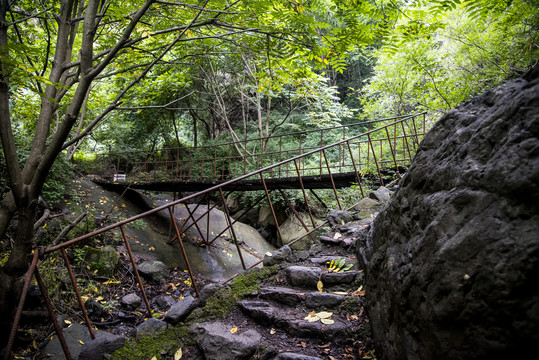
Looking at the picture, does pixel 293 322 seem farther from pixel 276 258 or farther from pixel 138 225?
pixel 138 225

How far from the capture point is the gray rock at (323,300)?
7.77 feet

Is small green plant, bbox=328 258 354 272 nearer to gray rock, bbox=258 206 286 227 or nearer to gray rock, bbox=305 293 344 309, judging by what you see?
gray rock, bbox=305 293 344 309

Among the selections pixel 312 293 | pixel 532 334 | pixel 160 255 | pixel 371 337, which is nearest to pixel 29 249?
pixel 312 293

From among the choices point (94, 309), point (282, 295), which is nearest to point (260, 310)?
point (282, 295)

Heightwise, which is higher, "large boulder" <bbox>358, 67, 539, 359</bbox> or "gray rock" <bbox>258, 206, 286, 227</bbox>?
"large boulder" <bbox>358, 67, 539, 359</bbox>

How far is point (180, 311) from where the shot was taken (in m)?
2.70

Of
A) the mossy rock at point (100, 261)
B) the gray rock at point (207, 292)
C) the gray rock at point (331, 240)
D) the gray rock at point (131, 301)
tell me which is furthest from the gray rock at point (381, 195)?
the mossy rock at point (100, 261)

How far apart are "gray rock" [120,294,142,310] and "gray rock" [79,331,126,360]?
7.92 feet

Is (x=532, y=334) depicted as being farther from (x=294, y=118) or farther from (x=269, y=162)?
(x=294, y=118)

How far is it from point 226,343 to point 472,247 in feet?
5.93

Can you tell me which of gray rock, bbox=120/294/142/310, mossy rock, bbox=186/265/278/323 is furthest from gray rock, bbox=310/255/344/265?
gray rock, bbox=120/294/142/310

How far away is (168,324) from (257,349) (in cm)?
101

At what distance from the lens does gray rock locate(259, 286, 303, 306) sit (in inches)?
100

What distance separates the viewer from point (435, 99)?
7.20 metres
